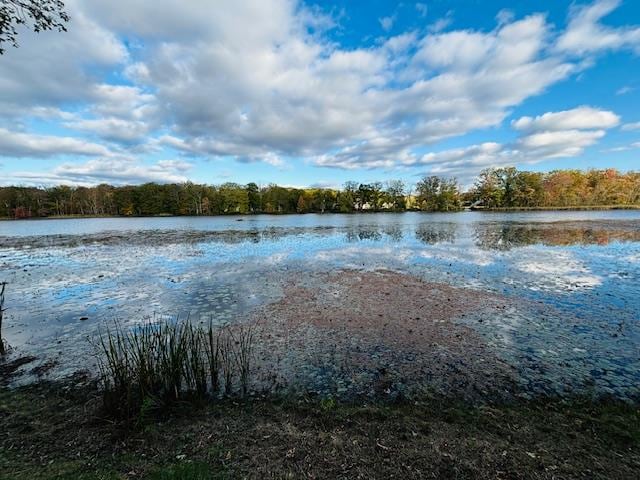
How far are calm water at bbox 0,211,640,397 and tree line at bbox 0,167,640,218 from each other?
98.7 m

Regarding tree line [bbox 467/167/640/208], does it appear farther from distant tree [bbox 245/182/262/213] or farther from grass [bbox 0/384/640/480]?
grass [bbox 0/384/640/480]

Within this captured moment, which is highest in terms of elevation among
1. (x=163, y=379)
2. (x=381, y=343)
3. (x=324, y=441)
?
(x=163, y=379)

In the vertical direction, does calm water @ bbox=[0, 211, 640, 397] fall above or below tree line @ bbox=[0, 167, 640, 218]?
below

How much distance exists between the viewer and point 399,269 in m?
17.9

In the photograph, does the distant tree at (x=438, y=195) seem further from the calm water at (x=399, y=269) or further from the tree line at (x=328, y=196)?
the calm water at (x=399, y=269)

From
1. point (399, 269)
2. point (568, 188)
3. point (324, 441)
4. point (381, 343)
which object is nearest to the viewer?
point (324, 441)

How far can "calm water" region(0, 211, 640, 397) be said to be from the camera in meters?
7.64

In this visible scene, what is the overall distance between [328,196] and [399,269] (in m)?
109

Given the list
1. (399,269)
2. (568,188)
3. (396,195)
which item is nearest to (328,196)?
(396,195)

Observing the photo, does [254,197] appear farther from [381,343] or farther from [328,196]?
[381,343]

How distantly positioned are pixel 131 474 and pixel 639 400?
8162 millimetres

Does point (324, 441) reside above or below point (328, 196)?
below

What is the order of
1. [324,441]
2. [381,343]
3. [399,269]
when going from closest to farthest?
[324,441] < [381,343] < [399,269]

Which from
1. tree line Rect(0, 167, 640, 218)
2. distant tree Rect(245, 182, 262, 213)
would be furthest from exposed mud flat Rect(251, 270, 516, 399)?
distant tree Rect(245, 182, 262, 213)
